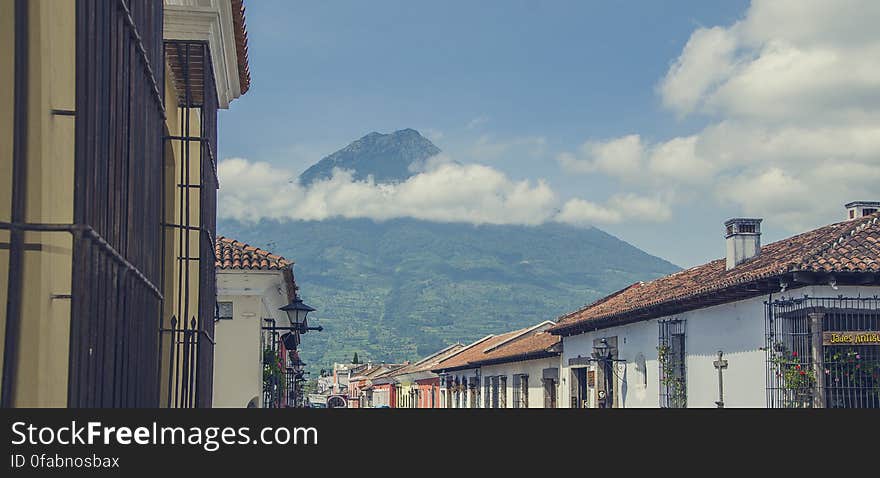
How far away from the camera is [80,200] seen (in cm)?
560

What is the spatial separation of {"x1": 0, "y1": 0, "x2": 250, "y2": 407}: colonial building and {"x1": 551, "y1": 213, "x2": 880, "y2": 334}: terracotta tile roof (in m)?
11.4

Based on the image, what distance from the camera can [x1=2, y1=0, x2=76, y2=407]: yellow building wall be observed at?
18.1ft

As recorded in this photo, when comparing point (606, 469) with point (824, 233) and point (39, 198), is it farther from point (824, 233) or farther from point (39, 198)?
point (824, 233)

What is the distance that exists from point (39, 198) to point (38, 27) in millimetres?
838

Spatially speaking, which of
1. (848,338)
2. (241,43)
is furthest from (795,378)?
(241,43)

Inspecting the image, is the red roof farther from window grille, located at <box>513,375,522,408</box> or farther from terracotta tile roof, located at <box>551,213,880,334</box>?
terracotta tile roof, located at <box>551,213,880,334</box>

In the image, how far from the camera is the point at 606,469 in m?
4.09

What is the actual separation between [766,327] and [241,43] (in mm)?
10071

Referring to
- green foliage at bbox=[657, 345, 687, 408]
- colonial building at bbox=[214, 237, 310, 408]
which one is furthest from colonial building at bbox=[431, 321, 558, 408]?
colonial building at bbox=[214, 237, 310, 408]

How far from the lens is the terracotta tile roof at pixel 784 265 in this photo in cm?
1731

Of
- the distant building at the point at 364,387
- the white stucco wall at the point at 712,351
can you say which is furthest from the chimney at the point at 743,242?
the distant building at the point at 364,387

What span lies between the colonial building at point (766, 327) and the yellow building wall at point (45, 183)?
44.0 ft

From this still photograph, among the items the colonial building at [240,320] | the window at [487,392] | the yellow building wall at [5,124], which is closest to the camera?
the yellow building wall at [5,124]

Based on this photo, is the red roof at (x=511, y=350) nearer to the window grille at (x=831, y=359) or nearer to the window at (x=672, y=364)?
the window at (x=672, y=364)
